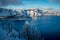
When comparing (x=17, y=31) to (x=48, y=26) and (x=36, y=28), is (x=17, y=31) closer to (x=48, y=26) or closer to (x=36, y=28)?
(x=36, y=28)

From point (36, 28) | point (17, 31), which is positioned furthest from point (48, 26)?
point (17, 31)

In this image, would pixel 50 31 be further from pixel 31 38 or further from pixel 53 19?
pixel 31 38

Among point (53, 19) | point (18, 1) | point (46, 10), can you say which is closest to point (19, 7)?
point (18, 1)

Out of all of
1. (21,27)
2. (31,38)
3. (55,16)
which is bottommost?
(31,38)

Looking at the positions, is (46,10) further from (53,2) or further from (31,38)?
(31,38)

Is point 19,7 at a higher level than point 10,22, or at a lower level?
higher

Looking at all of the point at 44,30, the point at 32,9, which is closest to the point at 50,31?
the point at 44,30
